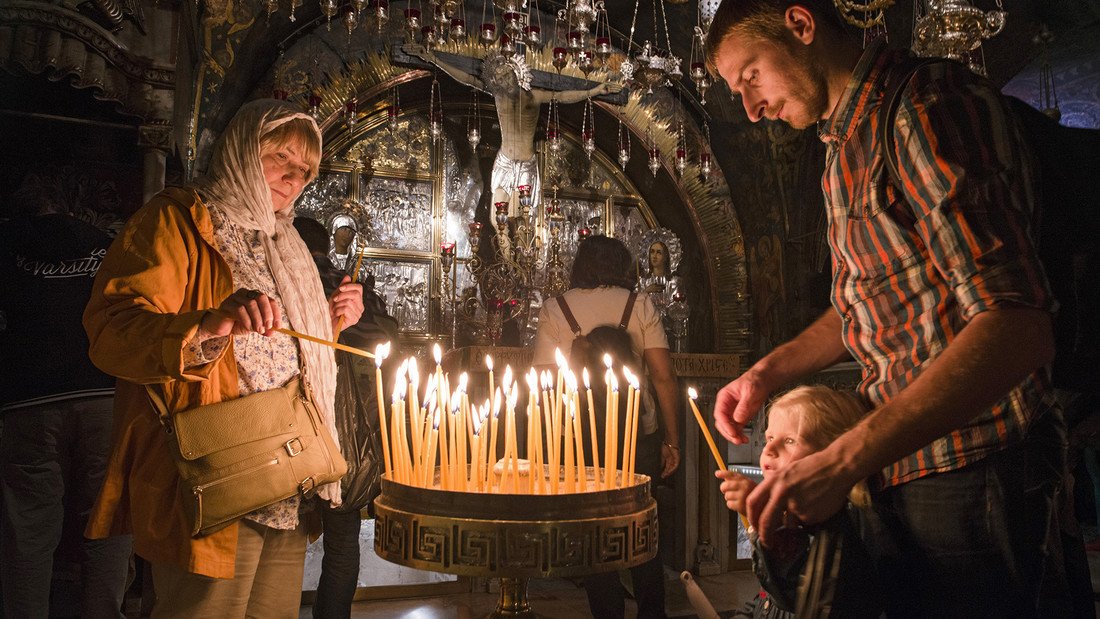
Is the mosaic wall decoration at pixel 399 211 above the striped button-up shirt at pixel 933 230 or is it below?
above

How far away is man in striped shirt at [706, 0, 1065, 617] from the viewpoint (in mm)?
873

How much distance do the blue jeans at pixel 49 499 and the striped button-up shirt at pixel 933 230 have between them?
9.02 feet

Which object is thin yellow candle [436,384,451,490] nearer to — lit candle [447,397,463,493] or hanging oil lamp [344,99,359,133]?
lit candle [447,397,463,493]

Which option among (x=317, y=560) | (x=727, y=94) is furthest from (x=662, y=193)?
(x=317, y=560)

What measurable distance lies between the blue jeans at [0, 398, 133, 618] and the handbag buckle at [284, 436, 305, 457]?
4.96ft

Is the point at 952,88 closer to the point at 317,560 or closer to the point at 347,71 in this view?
the point at 317,560

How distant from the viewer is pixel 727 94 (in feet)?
20.5

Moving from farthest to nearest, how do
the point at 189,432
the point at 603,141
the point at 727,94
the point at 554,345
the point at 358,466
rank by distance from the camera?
the point at 603,141 → the point at 727,94 → the point at 554,345 → the point at 358,466 → the point at 189,432

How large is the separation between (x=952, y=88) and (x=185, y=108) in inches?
161

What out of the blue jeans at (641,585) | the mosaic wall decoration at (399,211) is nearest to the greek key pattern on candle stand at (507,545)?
the blue jeans at (641,585)

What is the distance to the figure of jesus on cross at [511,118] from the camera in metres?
5.66

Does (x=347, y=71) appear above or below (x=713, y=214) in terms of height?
above

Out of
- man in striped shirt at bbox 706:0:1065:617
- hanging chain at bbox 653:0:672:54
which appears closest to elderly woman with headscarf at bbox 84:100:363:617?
man in striped shirt at bbox 706:0:1065:617

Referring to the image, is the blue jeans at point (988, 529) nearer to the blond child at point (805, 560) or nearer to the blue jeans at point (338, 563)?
the blond child at point (805, 560)
